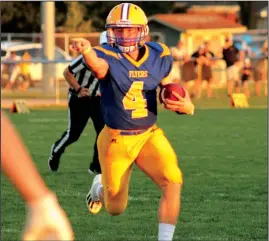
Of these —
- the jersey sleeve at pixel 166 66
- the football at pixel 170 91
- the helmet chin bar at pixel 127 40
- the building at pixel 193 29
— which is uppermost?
the helmet chin bar at pixel 127 40

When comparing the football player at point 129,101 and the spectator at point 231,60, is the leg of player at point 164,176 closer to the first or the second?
the football player at point 129,101

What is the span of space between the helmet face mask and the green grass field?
1293 mm

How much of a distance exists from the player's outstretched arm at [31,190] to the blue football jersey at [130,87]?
337 cm

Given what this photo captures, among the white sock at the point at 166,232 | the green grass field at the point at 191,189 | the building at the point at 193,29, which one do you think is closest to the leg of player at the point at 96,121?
the green grass field at the point at 191,189

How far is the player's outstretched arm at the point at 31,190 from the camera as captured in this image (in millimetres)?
2836

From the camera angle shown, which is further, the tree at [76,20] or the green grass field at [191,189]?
the tree at [76,20]

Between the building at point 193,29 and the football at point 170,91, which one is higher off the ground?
the football at point 170,91

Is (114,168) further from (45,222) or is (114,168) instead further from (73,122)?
(73,122)

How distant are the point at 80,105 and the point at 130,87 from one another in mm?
3917

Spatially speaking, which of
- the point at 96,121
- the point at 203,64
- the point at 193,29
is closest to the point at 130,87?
the point at 96,121

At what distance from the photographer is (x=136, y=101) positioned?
6.34 metres

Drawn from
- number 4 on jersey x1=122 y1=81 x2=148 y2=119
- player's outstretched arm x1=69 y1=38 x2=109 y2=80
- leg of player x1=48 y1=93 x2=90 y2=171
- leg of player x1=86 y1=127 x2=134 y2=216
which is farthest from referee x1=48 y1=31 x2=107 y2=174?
player's outstretched arm x1=69 y1=38 x2=109 y2=80

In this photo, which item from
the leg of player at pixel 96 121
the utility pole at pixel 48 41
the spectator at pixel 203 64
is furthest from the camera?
the utility pole at pixel 48 41

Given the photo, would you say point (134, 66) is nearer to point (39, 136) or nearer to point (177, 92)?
point (177, 92)
